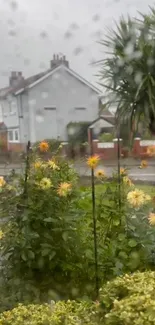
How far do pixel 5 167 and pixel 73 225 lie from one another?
0.24 metres

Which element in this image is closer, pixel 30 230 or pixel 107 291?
pixel 107 291

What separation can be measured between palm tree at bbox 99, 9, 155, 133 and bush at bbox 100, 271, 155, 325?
1.61 ft

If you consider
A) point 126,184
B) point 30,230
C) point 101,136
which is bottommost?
point 30,230

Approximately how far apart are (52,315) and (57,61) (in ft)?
2.23

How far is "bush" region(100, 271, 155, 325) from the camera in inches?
28.9

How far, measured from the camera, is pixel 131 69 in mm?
1233

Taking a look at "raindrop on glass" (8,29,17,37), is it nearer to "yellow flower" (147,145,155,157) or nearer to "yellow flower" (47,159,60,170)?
"yellow flower" (47,159,60,170)

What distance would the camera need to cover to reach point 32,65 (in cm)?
128

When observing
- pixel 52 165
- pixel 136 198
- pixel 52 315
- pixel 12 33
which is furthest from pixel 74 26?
pixel 52 315

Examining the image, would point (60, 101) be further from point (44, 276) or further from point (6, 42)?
point (44, 276)

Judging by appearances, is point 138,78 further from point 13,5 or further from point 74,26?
point 13,5

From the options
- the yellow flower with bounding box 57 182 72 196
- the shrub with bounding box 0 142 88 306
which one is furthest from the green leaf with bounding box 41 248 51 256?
the yellow flower with bounding box 57 182 72 196

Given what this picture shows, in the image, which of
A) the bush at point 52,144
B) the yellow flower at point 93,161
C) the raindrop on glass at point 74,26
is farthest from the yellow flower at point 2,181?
the raindrop on glass at point 74,26

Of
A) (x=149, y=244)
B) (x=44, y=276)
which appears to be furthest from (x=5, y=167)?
(x=149, y=244)
